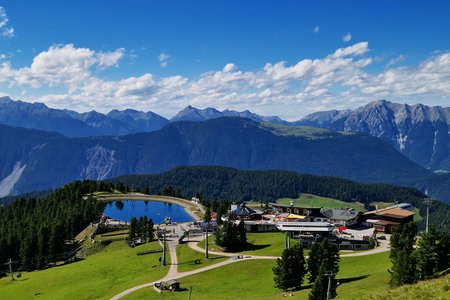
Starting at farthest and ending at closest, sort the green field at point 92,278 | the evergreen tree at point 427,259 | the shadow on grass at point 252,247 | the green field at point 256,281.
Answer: the shadow on grass at point 252,247
the green field at point 92,278
the green field at point 256,281
the evergreen tree at point 427,259

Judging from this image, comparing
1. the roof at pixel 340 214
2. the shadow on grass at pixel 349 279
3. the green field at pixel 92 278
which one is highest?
the roof at pixel 340 214

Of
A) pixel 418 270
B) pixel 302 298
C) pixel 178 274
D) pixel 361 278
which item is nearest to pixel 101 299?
pixel 178 274

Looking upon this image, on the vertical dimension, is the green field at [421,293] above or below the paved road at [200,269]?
above

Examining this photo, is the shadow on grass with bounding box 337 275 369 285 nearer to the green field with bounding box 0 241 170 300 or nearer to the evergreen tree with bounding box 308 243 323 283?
the evergreen tree with bounding box 308 243 323 283

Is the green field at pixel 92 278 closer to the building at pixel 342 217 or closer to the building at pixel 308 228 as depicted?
the building at pixel 308 228

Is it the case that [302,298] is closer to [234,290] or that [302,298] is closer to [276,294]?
[276,294]

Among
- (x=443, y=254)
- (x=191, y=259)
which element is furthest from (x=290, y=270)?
(x=191, y=259)

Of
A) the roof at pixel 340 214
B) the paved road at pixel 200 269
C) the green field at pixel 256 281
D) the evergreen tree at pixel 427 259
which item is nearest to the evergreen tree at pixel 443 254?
the evergreen tree at pixel 427 259
